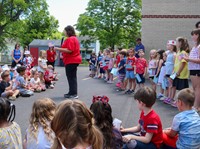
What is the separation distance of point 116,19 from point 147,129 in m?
46.3

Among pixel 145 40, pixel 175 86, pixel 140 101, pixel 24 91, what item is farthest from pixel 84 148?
pixel 145 40

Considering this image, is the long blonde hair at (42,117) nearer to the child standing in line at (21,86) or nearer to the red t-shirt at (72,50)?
the red t-shirt at (72,50)

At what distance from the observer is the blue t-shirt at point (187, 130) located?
425cm

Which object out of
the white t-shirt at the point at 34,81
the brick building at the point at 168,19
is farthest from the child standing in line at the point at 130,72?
the brick building at the point at 168,19

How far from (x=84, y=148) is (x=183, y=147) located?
229 centimetres

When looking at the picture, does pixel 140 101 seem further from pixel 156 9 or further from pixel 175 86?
pixel 156 9

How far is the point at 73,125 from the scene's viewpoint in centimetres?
239

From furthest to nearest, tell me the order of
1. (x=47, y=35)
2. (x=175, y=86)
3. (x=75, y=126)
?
1. (x=47, y=35)
2. (x=175, y=86)
3. (x=75, y=126)

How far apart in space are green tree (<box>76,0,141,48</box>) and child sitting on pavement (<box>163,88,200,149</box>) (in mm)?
44215

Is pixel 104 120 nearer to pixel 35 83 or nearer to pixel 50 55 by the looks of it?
pixel 35 83

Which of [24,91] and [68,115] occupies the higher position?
[68,115]

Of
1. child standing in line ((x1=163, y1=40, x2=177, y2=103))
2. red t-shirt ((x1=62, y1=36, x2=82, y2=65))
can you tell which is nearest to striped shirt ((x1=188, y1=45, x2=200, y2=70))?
child standing in line ((x1=163, y1=40, x2=177, y2=103))

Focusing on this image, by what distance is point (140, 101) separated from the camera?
447cm

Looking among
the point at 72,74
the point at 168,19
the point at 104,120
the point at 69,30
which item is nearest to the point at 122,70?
the point at 72,74
